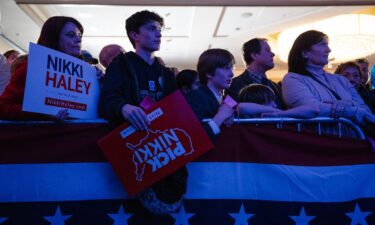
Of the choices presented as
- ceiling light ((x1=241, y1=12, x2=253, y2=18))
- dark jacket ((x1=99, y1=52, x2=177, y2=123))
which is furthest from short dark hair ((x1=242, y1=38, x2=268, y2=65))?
ceiling light ((x1=241, y1=12, x2=253, y2=18))

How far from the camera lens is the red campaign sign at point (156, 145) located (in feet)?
5.79

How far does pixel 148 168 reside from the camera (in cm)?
176

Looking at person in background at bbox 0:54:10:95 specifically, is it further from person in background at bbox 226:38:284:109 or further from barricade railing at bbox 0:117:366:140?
person in background at bbox 226:38:284:109

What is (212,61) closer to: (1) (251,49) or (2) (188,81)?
(1) (251,49)

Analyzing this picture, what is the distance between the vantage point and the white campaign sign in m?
1.75

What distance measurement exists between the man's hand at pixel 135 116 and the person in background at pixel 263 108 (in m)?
0.61

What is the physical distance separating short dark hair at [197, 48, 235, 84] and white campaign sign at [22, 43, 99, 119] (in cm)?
68

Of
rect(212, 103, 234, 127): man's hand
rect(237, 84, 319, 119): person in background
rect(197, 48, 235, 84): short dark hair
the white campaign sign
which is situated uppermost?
the white campaign sign

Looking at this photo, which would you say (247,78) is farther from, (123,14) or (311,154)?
(123,14)

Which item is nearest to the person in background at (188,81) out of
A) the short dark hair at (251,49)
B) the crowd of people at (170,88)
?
the short dark hair at (251,49)

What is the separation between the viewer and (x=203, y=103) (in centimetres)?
212

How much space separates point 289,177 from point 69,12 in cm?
660

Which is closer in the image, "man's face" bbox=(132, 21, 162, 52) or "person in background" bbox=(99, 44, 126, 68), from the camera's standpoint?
"man's face" bbox=(132, 21, 162, 52)

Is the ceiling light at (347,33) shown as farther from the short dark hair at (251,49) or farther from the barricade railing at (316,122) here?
the barricade railing at (316,122)
